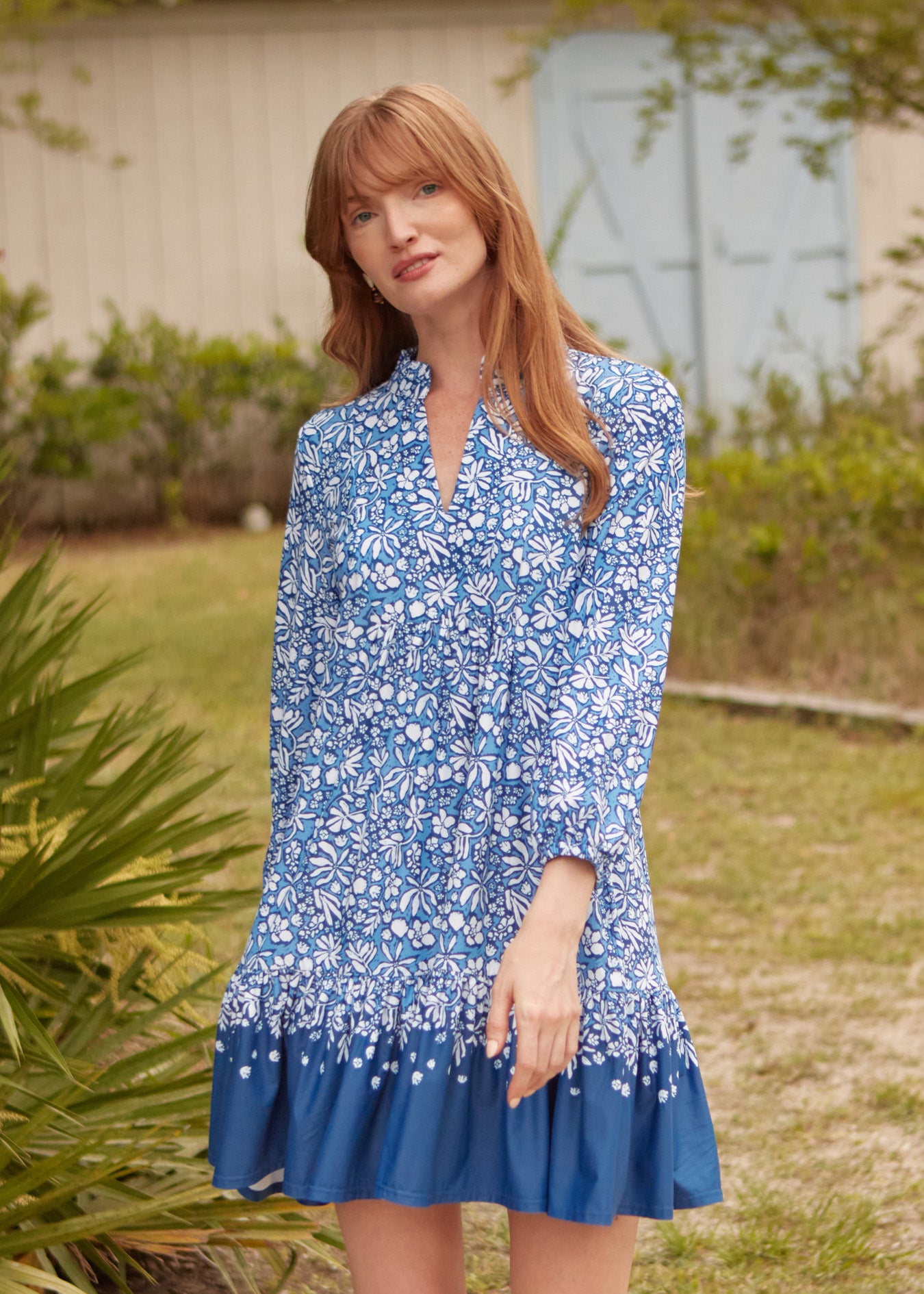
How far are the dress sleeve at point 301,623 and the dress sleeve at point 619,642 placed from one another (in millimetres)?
313

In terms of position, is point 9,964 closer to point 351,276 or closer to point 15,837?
point 15,837

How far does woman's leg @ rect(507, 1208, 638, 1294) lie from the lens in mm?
1564

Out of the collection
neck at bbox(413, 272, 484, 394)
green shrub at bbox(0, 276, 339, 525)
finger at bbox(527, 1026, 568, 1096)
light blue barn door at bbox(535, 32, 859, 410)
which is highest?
light blue barn door at bbox(535, 32, 859, 410)

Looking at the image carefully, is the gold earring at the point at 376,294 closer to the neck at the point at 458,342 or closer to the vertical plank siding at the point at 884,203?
the neck at the point at 458,342

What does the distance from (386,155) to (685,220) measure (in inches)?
409

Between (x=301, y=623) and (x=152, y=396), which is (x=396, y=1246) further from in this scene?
(x=152, y=396)

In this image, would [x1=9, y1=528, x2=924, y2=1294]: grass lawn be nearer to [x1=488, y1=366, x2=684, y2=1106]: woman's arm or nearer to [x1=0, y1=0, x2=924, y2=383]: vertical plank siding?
[x1=488, y1=366, x2=684, y2=1106]: woman's arm

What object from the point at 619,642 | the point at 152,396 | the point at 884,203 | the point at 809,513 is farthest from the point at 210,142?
the point at 619,642

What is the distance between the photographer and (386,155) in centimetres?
166

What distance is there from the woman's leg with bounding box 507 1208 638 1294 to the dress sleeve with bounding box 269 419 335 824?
1.75ft

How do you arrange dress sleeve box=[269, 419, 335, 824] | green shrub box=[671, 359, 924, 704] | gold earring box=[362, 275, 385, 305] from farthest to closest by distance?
1. green shrub box=[671, 359, 924, 704]
2. gold earring box=[362, 275, 385, 305]
3. dress sleeve box=[269, 419, 335, 824]

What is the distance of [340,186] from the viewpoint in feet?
5.60

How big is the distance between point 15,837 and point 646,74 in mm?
9977

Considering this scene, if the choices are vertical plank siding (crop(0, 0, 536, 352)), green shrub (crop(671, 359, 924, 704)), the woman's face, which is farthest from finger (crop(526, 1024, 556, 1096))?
vertical plank siding (crop(0, 0, 536, 352))
